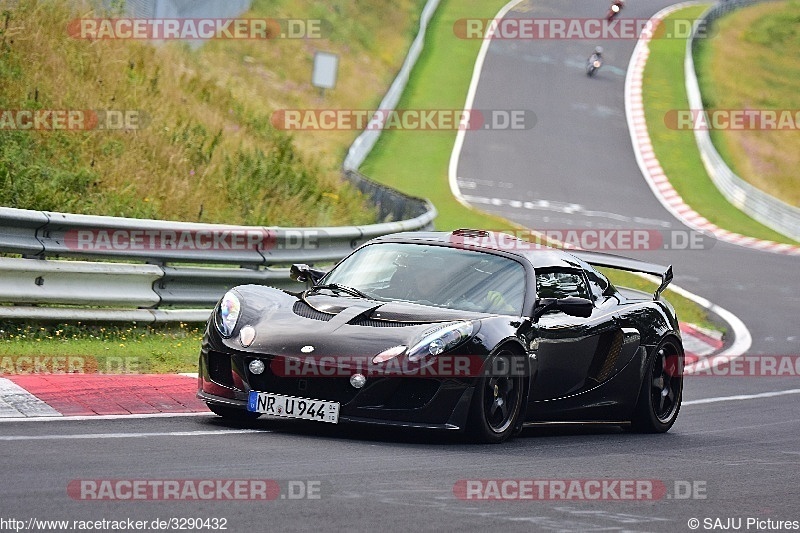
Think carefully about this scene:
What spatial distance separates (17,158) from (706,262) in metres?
15.1

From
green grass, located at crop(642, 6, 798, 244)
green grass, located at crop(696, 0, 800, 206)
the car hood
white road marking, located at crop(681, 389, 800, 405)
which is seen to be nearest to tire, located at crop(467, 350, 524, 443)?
the car hood

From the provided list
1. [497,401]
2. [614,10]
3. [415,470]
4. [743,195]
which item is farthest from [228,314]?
[614,10]

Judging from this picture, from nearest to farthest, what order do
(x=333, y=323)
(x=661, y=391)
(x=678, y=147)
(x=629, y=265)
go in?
(x=333, y=323) → (x=629, y=265) → (x=661, y=391) → (x=678, y=147)

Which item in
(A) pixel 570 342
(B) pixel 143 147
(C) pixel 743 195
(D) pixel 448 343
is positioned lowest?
(A) pixel 570 342

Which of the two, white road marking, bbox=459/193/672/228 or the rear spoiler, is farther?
white road marking, bbox=459/193/672/228

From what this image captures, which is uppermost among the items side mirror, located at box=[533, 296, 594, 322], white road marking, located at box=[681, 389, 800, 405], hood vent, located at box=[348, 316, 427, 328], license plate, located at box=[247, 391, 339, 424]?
side mirror, located at box=[533, 296, 594, 322]

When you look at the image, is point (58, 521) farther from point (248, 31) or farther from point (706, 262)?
point (248, 31)

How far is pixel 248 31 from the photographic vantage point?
41469 millimetres

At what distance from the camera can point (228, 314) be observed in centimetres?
827

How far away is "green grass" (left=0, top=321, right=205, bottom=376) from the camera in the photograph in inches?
379

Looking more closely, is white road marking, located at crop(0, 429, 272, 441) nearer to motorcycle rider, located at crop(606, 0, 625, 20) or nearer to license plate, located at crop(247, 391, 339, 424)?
license plate, located at crop(247, 391, 339, 424)

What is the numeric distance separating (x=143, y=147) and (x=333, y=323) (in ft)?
27.4

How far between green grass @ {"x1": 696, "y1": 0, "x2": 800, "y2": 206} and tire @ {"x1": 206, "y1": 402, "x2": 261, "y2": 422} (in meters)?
32.7

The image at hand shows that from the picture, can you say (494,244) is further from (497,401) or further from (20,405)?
(20,405)
